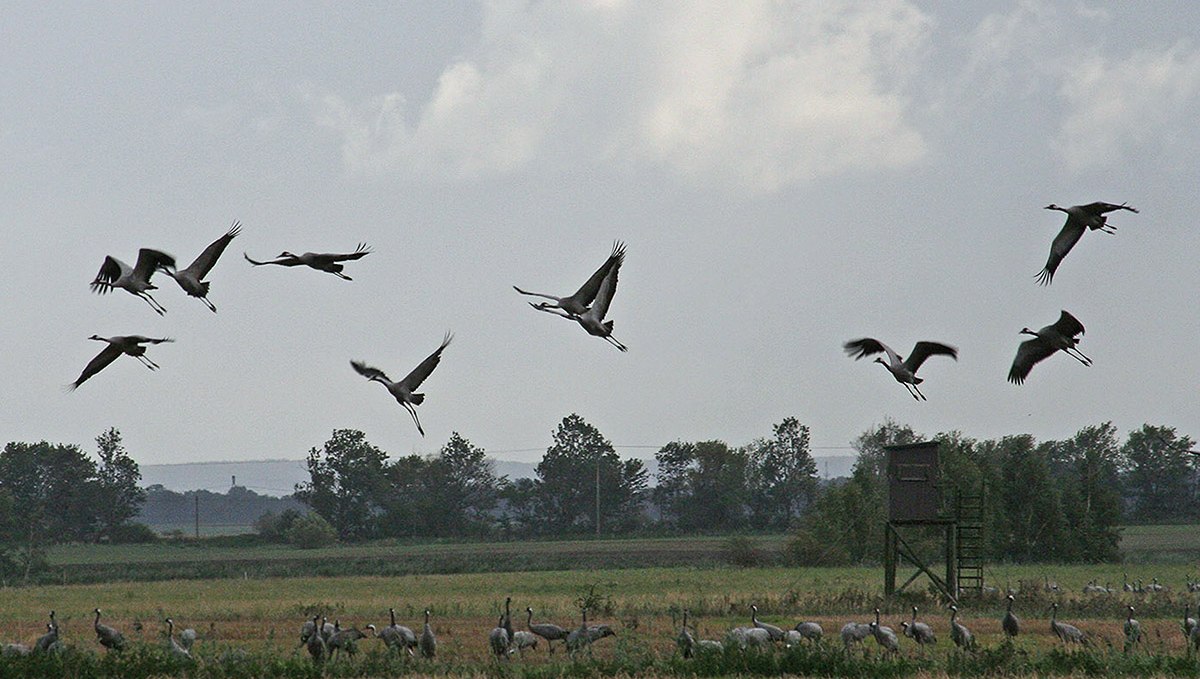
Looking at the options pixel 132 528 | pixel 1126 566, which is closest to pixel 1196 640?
pixel 1126 566

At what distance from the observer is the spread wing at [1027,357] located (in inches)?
797

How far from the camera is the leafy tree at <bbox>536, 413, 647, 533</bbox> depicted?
132m

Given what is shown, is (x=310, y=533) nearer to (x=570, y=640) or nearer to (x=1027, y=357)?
(x=570, y=640)

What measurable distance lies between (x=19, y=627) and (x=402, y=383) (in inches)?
853

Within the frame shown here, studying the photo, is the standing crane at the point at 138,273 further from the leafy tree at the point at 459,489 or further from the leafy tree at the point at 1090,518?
the leafy tree at the point at 459,489

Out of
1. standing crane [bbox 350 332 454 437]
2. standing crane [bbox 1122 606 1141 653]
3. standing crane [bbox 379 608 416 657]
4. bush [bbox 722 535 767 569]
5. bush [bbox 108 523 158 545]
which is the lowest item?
bush [bbox 108 523 158 545]

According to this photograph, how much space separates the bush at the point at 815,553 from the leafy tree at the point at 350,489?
6156 centimetres

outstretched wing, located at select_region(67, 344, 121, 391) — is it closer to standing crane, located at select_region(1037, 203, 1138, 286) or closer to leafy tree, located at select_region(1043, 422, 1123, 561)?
standing crane, located at select_region(1037, 203, 1138, 286)

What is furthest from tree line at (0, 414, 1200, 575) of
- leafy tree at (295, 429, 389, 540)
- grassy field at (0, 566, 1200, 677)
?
grassy field at (0, 566, 1200, 677)

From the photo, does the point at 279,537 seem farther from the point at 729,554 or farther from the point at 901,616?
the point at 901,616

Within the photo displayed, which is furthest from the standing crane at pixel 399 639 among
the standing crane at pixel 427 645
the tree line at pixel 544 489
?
the tree line at pixel 544 489

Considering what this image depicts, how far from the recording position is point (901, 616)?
3494 centimetres

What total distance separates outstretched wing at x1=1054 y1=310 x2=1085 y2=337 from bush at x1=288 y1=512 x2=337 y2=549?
339 feet

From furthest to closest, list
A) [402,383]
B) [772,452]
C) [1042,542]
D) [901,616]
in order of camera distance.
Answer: [772,452]
[1042,542]
[901,616]
[402,383]
